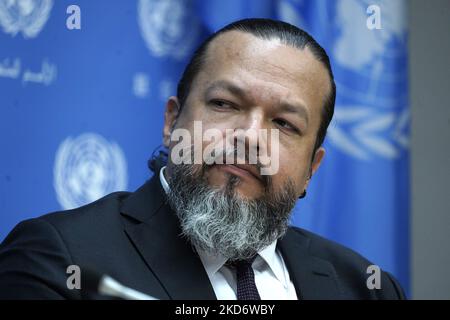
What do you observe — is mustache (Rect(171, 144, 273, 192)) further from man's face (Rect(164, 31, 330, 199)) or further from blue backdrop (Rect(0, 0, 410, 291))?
blue backdrop (Rect(0, 0, 410, 291))

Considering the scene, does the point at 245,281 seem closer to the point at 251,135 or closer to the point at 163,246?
the point at 163,246

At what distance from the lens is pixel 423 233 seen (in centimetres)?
257

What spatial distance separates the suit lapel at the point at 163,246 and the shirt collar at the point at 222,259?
0.03 meters

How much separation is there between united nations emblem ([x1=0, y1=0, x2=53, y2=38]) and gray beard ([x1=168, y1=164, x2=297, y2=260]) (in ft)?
2.10

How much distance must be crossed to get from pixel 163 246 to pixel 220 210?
156 mm

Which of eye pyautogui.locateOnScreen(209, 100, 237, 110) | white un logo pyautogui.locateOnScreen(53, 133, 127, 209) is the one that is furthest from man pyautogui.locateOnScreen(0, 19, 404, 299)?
white un logo pyautogui.locateOnScreen(53, 133, 127, 209)

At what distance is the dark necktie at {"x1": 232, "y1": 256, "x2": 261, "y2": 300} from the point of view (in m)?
1.49

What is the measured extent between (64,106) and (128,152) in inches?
9.9

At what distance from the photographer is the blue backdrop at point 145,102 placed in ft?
5.98

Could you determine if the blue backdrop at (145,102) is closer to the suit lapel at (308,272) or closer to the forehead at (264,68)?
the forehead at (264,68)

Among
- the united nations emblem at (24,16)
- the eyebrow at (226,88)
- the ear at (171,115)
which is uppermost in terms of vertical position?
the united nations emblem at (24,16)

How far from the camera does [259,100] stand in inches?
60.7

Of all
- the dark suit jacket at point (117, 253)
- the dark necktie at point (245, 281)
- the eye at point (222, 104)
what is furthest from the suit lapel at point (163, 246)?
the eye at point (222, 104)

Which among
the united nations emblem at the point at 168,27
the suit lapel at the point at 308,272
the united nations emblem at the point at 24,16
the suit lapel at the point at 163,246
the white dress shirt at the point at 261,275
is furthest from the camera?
the united nations emblem at the point at 168,27
